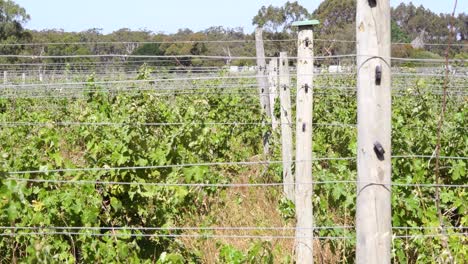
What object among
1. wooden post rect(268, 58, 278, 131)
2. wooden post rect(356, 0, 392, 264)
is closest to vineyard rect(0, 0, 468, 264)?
wooden post rect(356, 0, 392, 264)

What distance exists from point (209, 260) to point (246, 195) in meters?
1.52

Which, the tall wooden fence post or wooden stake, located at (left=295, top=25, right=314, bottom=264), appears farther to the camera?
the tall wooden fence post

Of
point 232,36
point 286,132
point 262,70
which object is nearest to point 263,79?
point 262,70

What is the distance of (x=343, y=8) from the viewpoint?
39531 millimetres

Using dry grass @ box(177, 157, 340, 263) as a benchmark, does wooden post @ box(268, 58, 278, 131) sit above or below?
above

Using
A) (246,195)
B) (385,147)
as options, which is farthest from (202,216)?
(385,147)

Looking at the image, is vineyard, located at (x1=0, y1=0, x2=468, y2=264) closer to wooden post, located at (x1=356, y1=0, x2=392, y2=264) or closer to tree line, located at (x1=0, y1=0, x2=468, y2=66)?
wooden post, located at (x1=356, y1=0, x2=392, y2=264)

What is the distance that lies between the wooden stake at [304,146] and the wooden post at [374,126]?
103 cm

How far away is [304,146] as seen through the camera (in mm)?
3604

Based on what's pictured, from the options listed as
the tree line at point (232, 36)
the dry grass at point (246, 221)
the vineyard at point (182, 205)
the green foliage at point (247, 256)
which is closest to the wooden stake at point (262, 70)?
the dry grass at point (246, 221)

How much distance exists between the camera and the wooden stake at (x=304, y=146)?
3506 mm

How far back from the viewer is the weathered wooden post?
11.5 ft

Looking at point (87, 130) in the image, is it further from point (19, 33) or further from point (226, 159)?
point (19, 33)

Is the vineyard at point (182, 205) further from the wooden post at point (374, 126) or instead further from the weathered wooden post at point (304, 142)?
the wooden post at point (374, 126)
